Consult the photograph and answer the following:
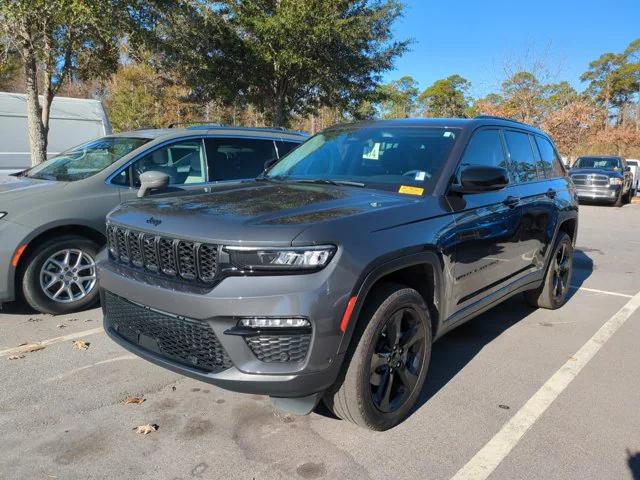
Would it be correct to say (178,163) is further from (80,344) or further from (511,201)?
(511,201)

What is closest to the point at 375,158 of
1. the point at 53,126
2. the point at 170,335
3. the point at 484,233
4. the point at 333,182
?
the point at 333,182

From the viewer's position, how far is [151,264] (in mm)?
2871

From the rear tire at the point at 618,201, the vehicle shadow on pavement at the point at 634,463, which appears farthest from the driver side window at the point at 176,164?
the rear tire at the point at 618,201

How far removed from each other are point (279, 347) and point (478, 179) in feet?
5.60

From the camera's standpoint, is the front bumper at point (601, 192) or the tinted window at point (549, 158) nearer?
the tinted window at point (549, 158)

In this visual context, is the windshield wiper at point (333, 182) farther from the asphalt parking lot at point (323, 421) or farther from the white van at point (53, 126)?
the white van at point (53, 126)

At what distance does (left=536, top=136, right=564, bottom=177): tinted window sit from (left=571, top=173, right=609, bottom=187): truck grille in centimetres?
1378

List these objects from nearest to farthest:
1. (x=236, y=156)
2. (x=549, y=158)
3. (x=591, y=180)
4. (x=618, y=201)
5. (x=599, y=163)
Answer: (x=549, y=158), (x=236, y=156), (x=591, y=180), (x=618, y=201), (x=599, y=163)

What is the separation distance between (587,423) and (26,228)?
4519 mm

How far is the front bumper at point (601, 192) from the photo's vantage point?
57.6 ft

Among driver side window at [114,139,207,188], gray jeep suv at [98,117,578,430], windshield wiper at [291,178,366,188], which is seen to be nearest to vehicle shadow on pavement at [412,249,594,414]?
gray jeep suv at [98,117,578,430]

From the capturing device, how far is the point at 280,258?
8.09 feet

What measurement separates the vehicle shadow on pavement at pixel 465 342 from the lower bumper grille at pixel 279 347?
1.20 meters

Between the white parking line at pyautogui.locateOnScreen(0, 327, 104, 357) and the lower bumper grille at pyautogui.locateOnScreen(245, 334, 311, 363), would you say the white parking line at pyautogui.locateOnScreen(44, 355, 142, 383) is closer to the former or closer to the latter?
the white parking line at pyautogui.locateOnScreen(0, 327, 104, 357)
